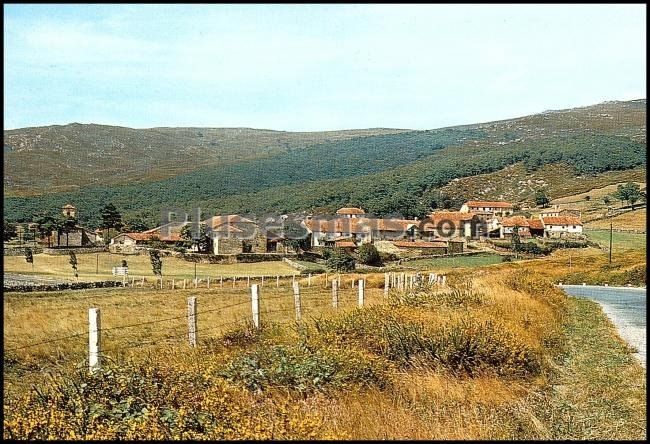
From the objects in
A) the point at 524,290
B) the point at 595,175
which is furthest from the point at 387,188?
the point at 524,290

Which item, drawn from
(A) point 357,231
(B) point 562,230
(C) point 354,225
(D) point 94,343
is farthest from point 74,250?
(D) point 94,343

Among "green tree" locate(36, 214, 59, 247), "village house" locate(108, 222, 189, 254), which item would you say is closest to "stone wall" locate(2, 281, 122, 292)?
"village house" locate(108, 222, 189, 254)

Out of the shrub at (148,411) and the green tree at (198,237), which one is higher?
the shrub at (148,411)

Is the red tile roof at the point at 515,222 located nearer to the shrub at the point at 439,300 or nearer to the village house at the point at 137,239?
the village house at the point at 137,239

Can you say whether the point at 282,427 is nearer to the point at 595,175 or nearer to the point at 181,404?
the point at 181,404

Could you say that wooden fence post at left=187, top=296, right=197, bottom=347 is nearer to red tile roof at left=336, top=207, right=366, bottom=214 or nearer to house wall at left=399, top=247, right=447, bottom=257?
house wall at left=399, top=247, right=447, bottom=257

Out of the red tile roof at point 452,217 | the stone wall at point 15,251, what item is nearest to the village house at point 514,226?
the red tile roof at point 452,217

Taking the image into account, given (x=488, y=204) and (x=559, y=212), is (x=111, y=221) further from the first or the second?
(x=559, y=212)
